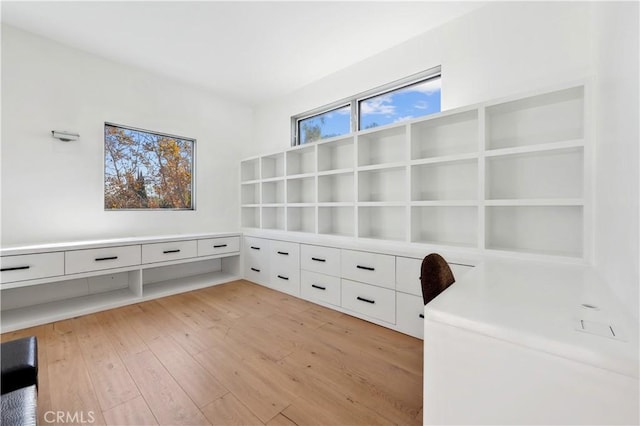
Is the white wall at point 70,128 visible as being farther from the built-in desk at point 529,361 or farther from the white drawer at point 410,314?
the built-in desk at point 529,361

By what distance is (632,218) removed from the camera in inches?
33.9

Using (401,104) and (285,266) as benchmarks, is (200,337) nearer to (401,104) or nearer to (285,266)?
(285,266)

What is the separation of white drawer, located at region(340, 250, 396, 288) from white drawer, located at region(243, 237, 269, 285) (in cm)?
128

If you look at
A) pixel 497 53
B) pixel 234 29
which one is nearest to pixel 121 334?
pixel 234 29

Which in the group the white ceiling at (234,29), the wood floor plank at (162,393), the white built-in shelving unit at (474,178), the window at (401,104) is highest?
the white ceiling at (234,29)

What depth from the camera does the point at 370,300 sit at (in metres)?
2.34

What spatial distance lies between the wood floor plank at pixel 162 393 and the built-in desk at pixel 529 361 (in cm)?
119

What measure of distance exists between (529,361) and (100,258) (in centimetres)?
326

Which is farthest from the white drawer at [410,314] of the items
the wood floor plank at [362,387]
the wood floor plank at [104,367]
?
the wood floor plank at [104,367]

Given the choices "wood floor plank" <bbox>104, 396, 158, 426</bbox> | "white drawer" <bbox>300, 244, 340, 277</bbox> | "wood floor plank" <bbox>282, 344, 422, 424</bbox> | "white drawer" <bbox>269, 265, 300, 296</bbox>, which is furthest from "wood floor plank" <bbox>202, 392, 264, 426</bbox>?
"white drawer" <bbox>269, 265, 300, 296</bbox>

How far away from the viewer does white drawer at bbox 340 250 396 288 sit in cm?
223

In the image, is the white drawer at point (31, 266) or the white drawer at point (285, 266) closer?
the white drawer at point (31, 266)

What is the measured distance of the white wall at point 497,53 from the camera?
5.85 ft

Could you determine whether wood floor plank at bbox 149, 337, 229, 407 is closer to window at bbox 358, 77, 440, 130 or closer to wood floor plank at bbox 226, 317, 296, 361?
wood floor plank at bbox 226, 317, 296, 361
